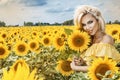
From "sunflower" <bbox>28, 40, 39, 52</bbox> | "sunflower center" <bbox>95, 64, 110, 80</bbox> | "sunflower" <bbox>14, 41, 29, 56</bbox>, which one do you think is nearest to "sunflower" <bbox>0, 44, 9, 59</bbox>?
"sunflower" <bbox>14, 41, 29, 56</bbox>

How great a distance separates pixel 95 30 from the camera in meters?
2.06

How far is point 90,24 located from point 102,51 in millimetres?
149

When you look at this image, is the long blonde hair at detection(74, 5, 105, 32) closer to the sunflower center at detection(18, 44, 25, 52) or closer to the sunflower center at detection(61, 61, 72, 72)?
the sunflower center at detection(61, 61, 72, 72)

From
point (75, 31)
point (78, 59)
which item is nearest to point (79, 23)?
point (75, 31)

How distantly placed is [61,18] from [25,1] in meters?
0.43

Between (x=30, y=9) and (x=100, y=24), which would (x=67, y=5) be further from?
(x=100, y=24)

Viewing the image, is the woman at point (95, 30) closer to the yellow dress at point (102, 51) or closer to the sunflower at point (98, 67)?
the yellow dress at point (102, 51)

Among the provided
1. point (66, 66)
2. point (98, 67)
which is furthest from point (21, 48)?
point (98, 67)

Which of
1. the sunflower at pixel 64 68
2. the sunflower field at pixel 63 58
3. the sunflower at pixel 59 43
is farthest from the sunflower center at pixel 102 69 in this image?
the sunflower at pixel 59 43

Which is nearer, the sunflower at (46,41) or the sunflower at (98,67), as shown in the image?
the sunflower at (98,67)

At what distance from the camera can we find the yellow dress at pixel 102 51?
79.4 inches

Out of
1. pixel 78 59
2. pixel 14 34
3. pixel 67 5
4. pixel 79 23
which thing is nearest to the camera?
pixel 78 59

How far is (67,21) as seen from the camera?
3.06 meters

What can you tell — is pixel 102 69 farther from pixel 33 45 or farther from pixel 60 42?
pixel 33 45
